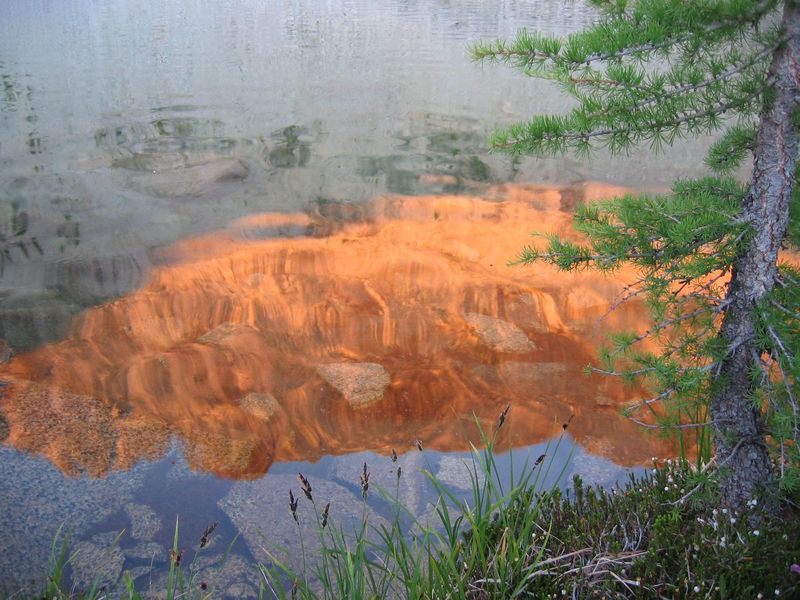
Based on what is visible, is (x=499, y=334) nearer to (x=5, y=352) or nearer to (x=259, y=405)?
(x=259, y=405)

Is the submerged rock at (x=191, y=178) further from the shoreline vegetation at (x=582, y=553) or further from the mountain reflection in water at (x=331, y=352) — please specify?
the shoreline vegetation at (x=582, y=553)

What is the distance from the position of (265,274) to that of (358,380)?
45.8 inches

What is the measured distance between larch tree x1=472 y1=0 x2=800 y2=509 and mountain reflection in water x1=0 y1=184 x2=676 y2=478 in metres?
1.06

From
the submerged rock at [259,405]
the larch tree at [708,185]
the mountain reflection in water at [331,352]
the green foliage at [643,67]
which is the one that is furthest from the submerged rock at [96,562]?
the green foliage at [643,67]

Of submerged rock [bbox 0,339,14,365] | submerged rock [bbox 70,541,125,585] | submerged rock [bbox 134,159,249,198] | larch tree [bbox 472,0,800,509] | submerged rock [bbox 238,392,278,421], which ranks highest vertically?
larch tree [bbox 472,0,800,509]

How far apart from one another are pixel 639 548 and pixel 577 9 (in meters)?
4.87

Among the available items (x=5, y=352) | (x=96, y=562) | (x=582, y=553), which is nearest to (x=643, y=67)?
(x=582, y=553)

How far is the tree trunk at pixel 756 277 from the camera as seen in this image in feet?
5.98

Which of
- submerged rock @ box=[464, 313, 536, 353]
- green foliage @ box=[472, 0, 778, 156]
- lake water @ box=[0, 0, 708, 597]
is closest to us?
green foliage @ box=[472, 0, 778, 156]

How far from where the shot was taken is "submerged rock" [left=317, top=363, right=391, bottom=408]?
11.4ft

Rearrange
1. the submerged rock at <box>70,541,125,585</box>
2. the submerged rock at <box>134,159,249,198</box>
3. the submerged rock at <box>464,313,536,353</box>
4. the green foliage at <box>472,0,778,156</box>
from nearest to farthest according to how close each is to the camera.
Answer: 1. the green foliage at <box>472,0,778,156</box>
2. the submerged rock at <box>70,541,125,585</box>
3. the submerged rock at <box>464,313,536,353</box>
4. the submerged rock at <box>134,159,249,198</box>

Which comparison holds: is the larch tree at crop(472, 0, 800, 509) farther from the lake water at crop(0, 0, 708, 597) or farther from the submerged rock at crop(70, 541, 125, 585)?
the submerged rock at crop(70, 541, 125, 585)

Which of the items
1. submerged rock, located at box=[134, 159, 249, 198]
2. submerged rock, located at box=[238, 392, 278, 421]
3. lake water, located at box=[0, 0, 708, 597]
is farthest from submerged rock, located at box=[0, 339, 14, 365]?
submerged rock, located at box=[134, 159, 249, 198]

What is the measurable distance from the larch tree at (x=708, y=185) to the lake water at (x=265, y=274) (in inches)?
40.2
